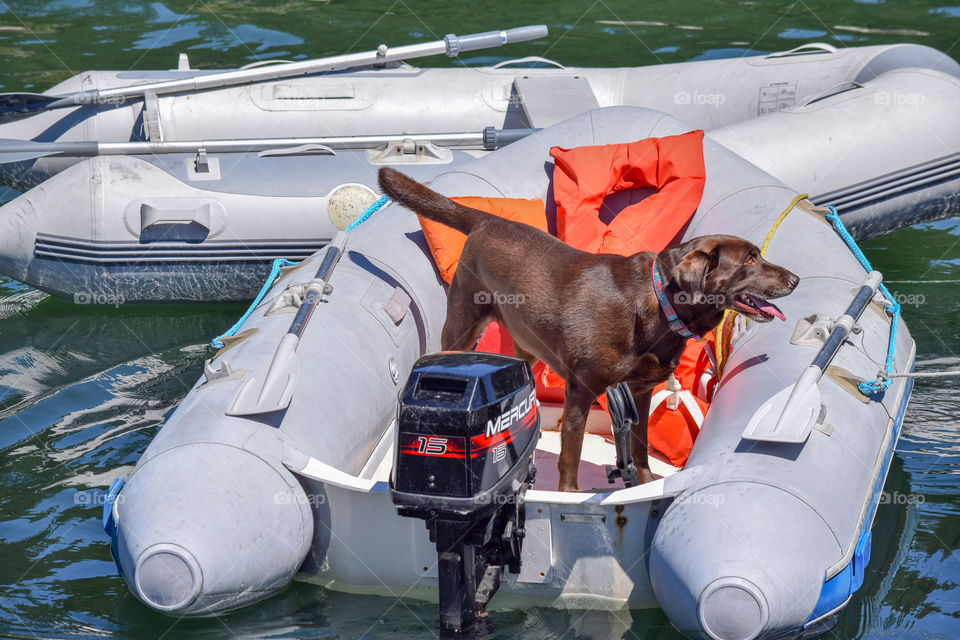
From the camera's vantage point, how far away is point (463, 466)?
2.62 m

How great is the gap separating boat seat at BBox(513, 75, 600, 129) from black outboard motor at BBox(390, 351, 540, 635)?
126 inches

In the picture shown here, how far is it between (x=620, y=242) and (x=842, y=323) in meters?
1.07

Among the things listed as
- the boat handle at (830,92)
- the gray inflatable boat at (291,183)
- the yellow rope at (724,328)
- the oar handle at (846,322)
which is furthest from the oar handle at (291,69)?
the oar handle at (846,322)

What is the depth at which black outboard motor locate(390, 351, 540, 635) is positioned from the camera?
2617 millimetres

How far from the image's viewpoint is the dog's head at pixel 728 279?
3035mm

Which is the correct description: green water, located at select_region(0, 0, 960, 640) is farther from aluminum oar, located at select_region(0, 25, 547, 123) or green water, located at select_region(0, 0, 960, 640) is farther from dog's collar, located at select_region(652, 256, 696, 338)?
aluminum oar, located at select_region(0, 25, 547, 123)

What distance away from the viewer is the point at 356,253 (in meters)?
4.06

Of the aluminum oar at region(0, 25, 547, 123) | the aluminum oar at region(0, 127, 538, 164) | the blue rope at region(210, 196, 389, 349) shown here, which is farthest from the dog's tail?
the aluminum oar at region(0, 25, 547, 123)

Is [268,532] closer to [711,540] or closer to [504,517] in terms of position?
[504,517]

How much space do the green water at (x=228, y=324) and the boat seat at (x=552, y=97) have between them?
6.61 ft

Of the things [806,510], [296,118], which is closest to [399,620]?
[806,510]

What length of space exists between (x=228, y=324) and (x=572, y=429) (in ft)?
9.52

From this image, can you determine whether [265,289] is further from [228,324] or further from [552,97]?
[552,97]

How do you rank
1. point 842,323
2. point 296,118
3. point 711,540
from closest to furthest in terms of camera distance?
point 711,540
point 842,323
point 296,118
